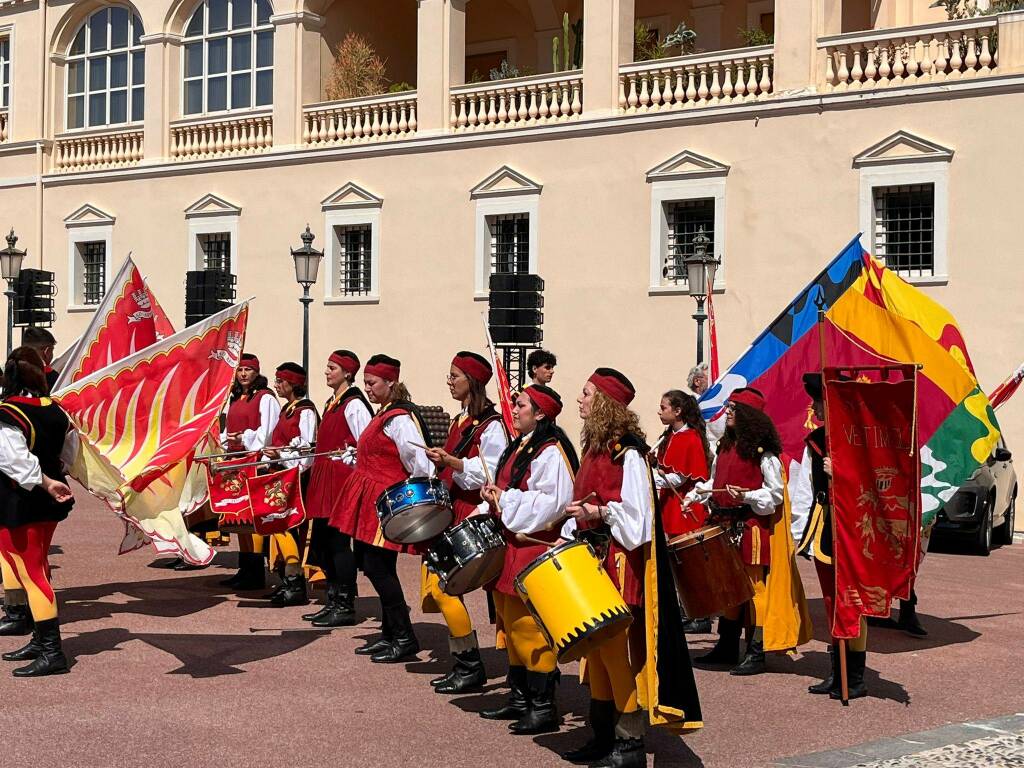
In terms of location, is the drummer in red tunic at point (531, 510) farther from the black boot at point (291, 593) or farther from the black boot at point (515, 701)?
the black boot at point (291, 593)

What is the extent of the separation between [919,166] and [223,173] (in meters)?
13.1

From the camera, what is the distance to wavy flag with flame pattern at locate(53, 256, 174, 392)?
37.0 ft

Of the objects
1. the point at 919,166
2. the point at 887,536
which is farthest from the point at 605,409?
the point at 919,166

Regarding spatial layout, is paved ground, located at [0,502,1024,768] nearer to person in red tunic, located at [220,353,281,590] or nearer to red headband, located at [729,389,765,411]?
person in red tunic, located at [220,353,281,590]

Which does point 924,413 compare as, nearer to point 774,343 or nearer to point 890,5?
point 774,343

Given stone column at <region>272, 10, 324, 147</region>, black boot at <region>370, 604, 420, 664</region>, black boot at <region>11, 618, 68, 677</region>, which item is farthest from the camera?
stone column at <region>272, 10, 324, 147</region>

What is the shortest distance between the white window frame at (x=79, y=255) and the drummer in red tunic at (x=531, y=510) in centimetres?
2314

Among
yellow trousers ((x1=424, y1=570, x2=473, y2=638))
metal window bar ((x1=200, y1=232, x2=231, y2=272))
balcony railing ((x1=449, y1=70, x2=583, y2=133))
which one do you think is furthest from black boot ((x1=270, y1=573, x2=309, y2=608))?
metal window bar ((x1=200, y1=232, x2=231, y2=272))

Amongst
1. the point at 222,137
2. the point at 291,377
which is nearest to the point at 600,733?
the point at 291,377

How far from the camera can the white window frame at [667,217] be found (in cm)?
2236

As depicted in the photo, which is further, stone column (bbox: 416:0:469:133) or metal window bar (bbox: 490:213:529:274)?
stone column (bbox: 416:0:469:133)

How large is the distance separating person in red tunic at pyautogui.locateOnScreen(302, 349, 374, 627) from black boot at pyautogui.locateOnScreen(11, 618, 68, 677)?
2.12m

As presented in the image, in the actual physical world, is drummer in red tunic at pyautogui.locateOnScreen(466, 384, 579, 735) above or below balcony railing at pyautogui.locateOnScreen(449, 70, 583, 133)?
below

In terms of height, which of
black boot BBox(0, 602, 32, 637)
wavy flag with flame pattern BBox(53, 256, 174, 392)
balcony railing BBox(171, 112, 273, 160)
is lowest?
black boot BBox(0, 602, 32, 637)
